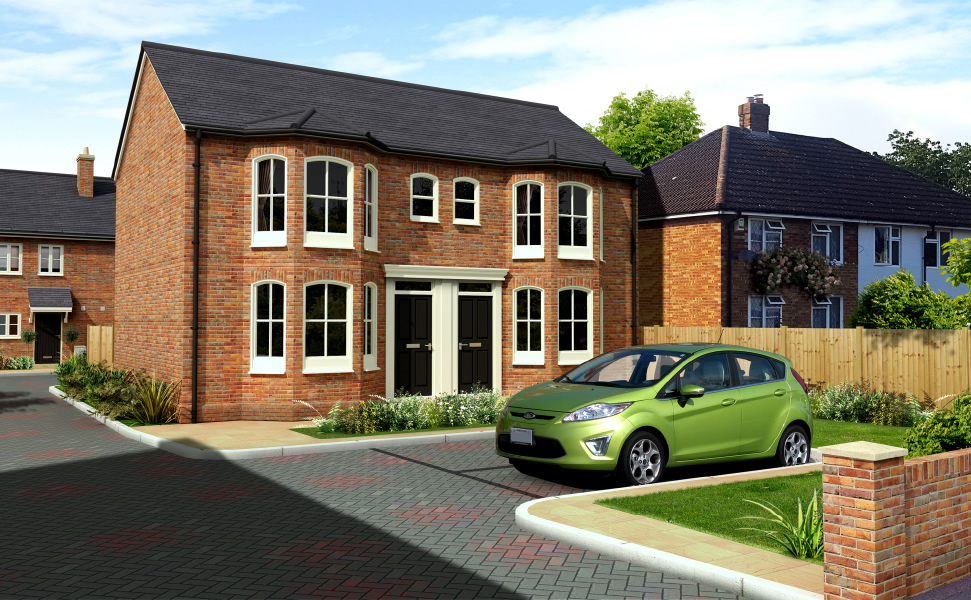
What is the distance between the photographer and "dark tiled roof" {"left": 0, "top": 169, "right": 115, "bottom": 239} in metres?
36.9

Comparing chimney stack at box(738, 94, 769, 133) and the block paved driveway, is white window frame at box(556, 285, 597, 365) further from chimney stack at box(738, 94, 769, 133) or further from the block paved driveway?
chimney stack at box(738, 94, 769, 133)

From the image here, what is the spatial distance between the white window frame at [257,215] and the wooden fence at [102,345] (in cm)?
950

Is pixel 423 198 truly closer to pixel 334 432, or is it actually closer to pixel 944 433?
pixel 334 432

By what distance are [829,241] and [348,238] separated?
59.2 feet

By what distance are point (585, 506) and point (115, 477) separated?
251 inches

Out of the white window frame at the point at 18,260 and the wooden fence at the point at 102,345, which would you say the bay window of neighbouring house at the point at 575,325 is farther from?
the white window frame at the point at 18,260

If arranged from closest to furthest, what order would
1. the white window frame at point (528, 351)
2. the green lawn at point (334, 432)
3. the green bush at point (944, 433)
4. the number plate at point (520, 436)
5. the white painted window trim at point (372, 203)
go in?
the green bush at point (944, 433) < the number plate at point (520, 436) < the green lawn at point (334, 432) < the white painted window trim at point (372, 203) < the white window frame at point (528, 351)

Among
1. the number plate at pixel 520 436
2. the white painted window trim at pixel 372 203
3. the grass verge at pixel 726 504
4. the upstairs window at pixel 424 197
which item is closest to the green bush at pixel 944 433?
the grass verge at pixel 726 504

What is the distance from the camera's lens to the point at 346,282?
1734 centimetres

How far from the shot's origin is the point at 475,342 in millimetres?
20203

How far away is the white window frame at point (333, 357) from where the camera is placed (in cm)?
1694

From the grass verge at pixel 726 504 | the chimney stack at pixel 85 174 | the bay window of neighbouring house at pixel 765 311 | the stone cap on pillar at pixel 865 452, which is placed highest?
the chimney stack at pixel 85 174

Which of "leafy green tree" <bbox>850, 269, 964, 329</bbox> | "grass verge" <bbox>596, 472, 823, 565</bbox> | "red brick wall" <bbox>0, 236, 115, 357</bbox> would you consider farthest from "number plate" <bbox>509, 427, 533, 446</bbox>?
"red brick wall" <bbox>0, 236, 115, 357</bbox>

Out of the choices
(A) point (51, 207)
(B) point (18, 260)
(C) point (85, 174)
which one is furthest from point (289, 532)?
(C) point (85, 174)
